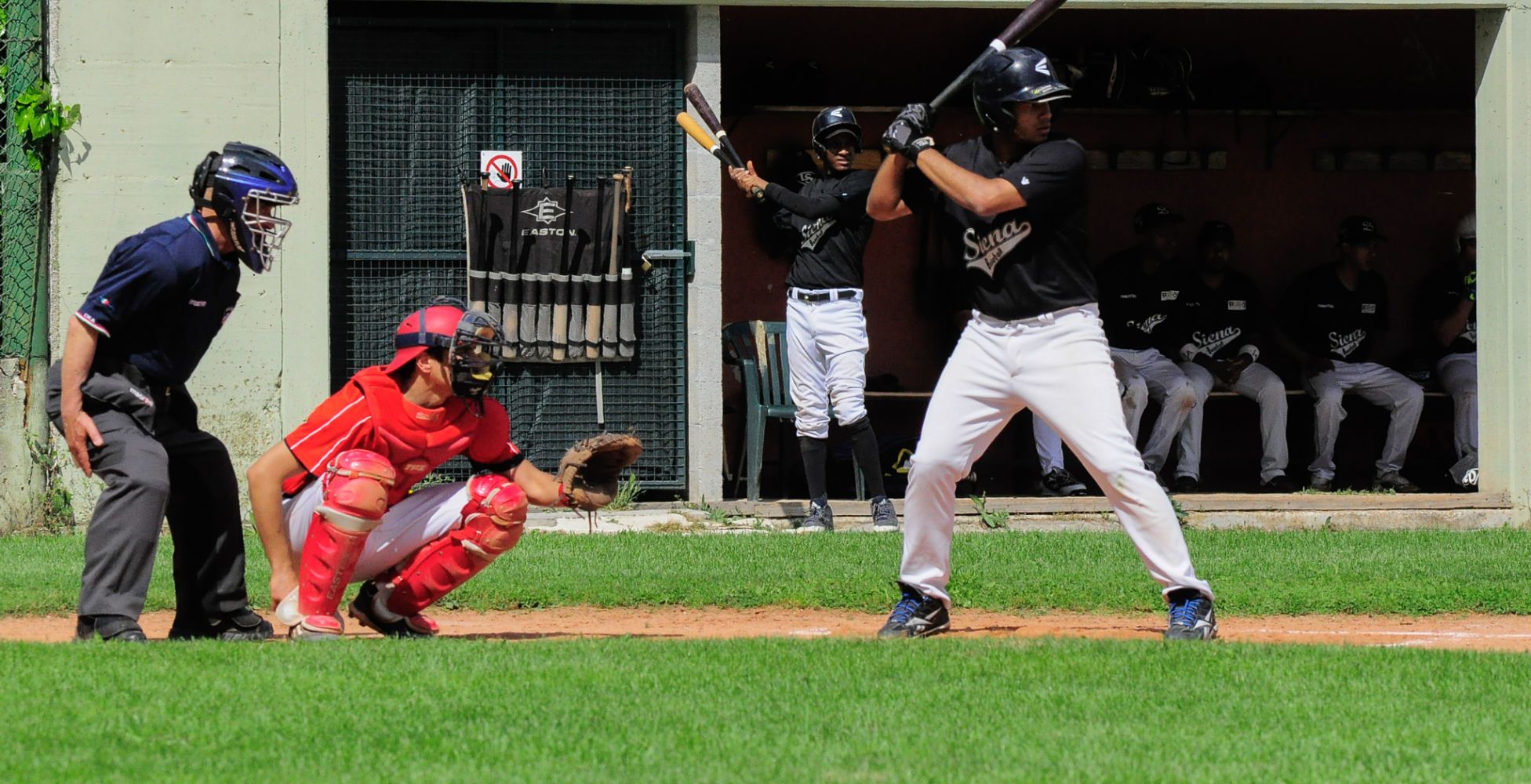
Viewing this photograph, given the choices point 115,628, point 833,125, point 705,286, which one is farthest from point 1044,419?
point 705,286

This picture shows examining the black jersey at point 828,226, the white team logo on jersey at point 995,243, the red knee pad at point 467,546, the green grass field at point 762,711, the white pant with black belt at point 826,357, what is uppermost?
the black jersey at point 828,226

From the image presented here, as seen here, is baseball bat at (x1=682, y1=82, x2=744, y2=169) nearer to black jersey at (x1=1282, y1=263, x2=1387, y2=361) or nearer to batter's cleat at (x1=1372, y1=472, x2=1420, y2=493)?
black jersey at (x1=1282, y1=263, x2=1387, y2=361)

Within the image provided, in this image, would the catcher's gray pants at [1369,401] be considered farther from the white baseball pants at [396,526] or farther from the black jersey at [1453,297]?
the white baseball pants at [396,526]

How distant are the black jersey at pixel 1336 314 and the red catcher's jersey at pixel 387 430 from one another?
26.9 ft

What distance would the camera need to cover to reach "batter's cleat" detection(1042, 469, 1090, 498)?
12.0m

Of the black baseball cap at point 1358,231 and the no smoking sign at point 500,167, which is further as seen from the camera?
the black baseball cap at point 1358,231

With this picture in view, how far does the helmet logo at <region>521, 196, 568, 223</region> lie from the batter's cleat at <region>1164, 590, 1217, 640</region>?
210 inches

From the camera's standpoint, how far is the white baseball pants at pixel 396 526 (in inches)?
243

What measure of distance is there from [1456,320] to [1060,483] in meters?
3.57

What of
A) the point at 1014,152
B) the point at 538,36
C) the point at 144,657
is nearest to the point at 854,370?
the point at 538,36

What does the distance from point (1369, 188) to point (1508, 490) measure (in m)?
4.18

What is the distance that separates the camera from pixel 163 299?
5.79 metres

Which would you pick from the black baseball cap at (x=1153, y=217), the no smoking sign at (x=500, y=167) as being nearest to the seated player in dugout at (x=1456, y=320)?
the black baseball cap at (x=1153, y=217)

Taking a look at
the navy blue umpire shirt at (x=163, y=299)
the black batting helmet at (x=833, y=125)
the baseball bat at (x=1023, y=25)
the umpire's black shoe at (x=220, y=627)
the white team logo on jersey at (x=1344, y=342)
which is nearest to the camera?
the navy blue umpire shirt at (x=163, y=299)
